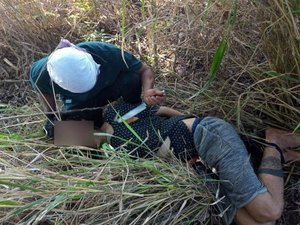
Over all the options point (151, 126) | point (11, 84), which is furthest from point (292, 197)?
point (11, 84)

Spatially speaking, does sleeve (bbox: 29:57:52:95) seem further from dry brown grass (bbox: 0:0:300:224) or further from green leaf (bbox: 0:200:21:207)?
green leaf (bbox: 0:200:21:207)

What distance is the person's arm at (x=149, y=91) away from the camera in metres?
1.62

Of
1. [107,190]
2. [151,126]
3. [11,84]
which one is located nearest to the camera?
[107,190]

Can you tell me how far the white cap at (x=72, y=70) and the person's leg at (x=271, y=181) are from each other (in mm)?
636

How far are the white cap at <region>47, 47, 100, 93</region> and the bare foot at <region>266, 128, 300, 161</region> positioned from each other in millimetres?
640

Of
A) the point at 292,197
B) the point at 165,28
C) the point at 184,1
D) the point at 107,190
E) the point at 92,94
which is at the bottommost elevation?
the point at 292,197

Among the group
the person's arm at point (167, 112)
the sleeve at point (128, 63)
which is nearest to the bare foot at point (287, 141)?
the person's arm at point (167, 112)

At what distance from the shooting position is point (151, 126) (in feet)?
5.43

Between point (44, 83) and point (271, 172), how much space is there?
85cm

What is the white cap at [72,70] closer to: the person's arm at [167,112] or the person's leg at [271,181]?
the person's arm at [167,112]

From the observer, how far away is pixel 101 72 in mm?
1701

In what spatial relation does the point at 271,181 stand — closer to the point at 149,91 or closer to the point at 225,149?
the point at 225,149

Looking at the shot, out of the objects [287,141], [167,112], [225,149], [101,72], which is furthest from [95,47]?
[287,141]

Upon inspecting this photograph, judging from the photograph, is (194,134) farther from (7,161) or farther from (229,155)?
(7,161)
